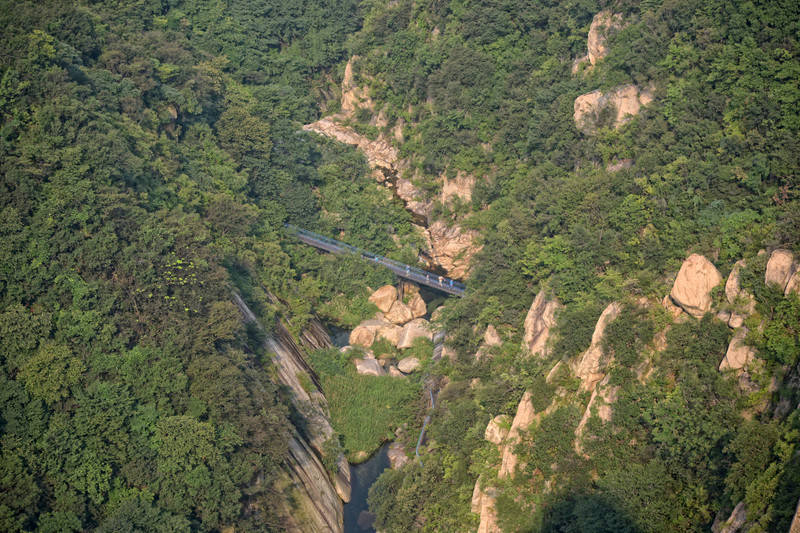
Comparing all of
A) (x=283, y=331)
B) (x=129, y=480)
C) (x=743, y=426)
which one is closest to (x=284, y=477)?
(x=129, y=480)

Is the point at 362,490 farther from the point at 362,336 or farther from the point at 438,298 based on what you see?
the point at 438,298

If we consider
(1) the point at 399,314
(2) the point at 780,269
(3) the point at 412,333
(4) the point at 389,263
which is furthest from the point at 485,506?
(4) the point at 389,263

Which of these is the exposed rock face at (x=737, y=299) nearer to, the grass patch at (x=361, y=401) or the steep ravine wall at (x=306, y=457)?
the grass patch at (x=361, y=401)

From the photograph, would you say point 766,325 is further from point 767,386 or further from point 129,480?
point 129,480

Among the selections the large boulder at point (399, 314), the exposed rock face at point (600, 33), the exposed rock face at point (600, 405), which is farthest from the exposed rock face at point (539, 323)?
the exposed rock face at point (600, 33)

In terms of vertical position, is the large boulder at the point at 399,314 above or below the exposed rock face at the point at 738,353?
below

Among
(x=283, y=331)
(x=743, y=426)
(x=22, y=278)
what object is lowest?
(x=283, y=331)

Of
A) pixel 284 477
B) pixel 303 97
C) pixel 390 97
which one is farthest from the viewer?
pixel 303 97
